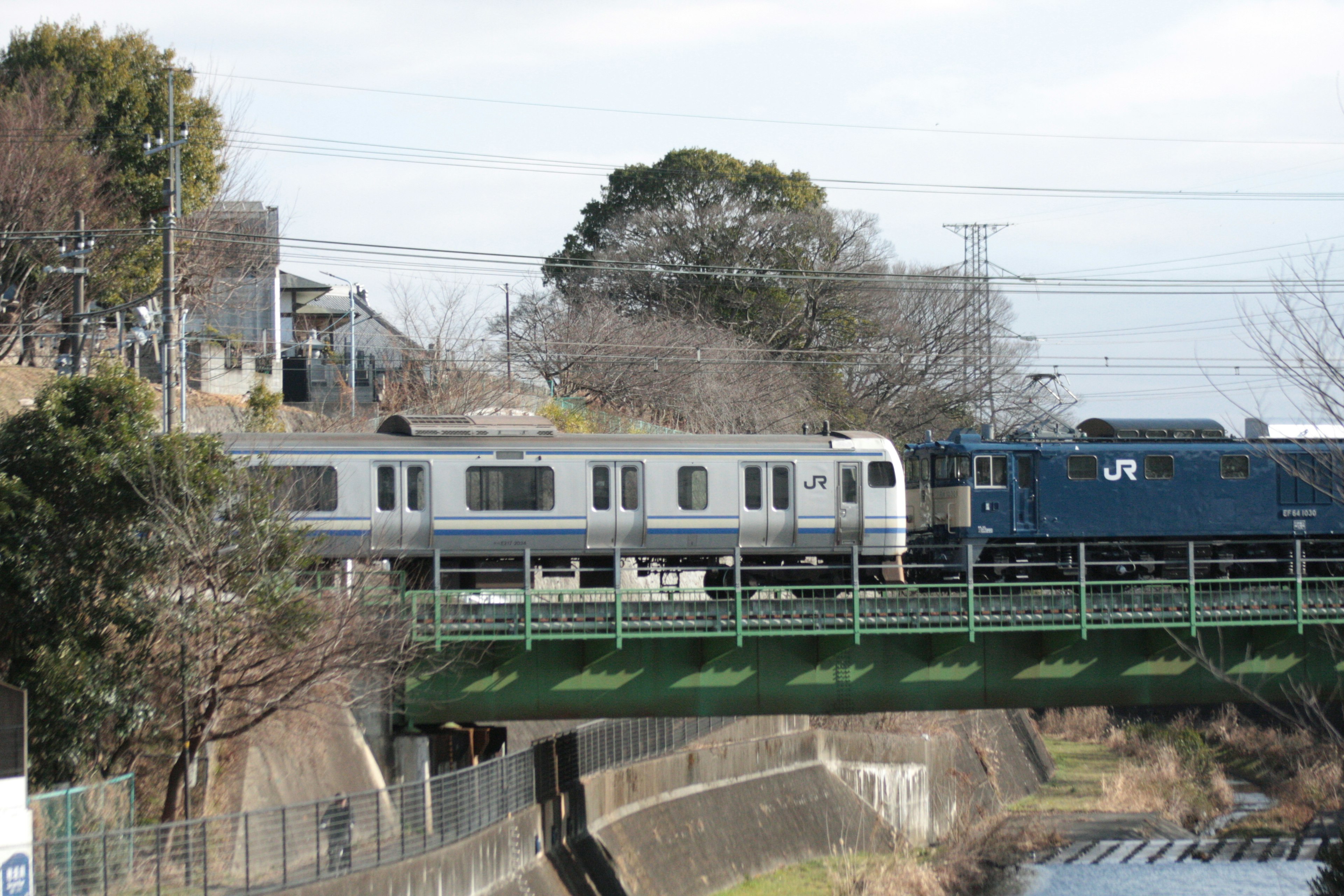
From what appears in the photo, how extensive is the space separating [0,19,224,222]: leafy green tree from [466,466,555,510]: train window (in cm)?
1997

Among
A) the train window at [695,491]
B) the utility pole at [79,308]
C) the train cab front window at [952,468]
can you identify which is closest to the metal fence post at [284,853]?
the train window at [695,491]

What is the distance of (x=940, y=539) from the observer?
26.6 meters

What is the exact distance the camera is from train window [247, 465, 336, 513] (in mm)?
21844

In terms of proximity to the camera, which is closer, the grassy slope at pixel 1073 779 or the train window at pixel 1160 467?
the train window at pixel 1160 467

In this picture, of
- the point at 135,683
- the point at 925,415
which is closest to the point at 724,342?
the point at 925,415

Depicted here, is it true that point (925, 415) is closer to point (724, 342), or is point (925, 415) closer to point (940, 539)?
point (724, 342)

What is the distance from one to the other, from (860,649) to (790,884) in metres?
11.7

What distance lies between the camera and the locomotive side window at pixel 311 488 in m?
21.9

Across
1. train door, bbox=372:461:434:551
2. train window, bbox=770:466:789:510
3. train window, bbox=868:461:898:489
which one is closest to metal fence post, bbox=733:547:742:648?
train window, bbox=770:466:789:510

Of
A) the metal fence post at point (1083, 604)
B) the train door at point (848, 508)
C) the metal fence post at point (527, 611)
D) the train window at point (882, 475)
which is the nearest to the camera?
the metal fence post at point (527, 611)

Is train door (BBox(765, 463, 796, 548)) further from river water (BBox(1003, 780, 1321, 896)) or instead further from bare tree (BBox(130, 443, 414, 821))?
river water (BBox(1003, 780, 1321, 896))

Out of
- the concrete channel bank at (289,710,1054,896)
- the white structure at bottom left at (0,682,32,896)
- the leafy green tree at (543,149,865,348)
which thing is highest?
the leafy green tree at (543,149,865,348)

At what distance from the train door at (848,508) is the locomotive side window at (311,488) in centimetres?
908

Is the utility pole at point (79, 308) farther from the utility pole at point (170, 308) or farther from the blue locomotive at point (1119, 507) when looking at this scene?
the blue locomotive at point (1119, 507)
